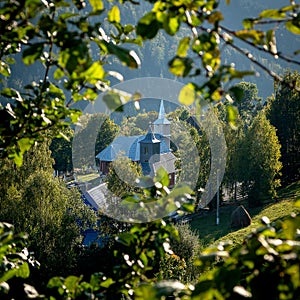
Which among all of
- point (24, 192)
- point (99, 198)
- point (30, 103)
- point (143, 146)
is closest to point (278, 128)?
point (143, 146)

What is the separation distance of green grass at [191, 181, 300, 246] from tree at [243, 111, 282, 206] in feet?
2.39

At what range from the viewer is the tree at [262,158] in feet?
66.1

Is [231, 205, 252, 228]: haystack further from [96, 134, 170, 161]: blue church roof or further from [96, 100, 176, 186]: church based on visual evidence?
[96, 134, 170, 161]: blue church roof

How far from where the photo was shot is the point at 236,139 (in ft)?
71.1

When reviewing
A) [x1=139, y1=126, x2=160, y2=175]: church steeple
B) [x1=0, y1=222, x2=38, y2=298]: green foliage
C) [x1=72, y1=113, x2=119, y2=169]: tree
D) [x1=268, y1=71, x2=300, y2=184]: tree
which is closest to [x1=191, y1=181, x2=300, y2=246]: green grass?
[x1=268, y1=71, x2=300, y2=184]: tree

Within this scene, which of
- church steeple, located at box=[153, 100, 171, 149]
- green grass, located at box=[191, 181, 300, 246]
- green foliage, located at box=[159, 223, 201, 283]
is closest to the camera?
green foliage, located at box=[159, 223, 201, 283]

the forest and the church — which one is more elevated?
the forest

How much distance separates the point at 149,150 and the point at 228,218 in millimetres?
7755

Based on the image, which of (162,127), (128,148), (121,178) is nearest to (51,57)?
(121,178)

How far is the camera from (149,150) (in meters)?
27.1

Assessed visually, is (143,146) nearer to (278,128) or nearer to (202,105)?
(278,128)

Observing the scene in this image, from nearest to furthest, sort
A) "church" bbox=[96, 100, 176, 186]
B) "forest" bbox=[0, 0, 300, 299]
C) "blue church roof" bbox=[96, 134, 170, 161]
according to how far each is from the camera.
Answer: "forest" bbox=[0, 0, 300, 299] → "church" bbox=[96, 100, 176, 186] → "blue church roof" bbox=[96, 134, 170, 161]

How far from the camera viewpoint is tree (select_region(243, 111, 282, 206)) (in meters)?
20.1

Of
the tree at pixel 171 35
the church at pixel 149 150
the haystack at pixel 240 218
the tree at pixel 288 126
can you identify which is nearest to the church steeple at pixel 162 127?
the church at pixel 149 150
